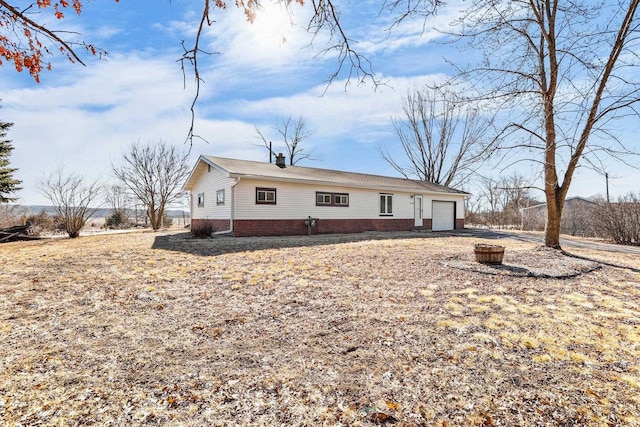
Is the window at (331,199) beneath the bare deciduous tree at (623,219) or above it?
above

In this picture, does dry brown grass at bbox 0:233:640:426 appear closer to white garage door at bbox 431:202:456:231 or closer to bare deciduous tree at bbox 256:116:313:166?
white garage door at bbox 431:202:456:231

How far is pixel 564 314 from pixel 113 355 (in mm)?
5514

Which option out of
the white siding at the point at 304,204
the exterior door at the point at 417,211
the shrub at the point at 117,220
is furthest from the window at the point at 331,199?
the shrub at the point at 117,220

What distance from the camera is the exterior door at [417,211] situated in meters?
19.4

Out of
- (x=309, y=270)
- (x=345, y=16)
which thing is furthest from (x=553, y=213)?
(x=345, y=16)

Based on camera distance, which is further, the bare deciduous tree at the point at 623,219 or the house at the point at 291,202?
the bare deciduous tree at the point at 623,219

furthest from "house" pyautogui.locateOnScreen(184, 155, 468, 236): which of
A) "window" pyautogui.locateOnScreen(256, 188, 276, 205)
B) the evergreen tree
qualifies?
the evergreen tree

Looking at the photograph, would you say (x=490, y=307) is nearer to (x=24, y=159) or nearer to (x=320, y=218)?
(x=320, y=218)

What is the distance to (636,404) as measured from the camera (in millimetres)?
2391

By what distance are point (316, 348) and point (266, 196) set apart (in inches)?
421

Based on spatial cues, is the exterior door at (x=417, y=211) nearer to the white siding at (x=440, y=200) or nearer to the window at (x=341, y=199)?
the white siding at (x=440, y=200)

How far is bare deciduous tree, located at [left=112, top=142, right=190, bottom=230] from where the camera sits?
23578 millimetres

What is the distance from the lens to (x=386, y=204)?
59.5 feet

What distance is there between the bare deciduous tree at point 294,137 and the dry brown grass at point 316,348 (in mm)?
24267
